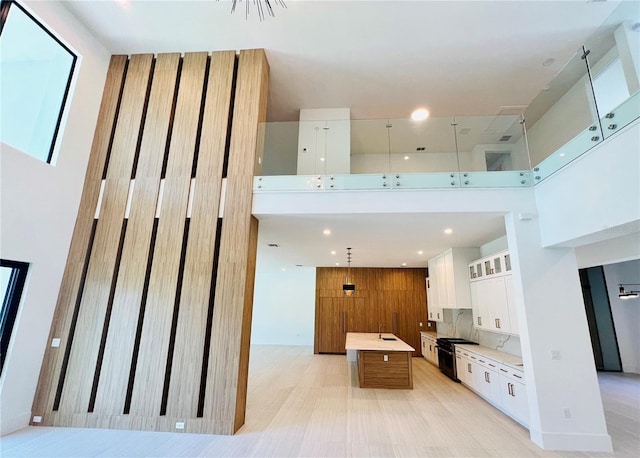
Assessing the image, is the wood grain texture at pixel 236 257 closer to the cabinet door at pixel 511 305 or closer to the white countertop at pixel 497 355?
the white countertop at pixel 497 355

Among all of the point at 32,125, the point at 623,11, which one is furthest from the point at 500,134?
the point at 32,125

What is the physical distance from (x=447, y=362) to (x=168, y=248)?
256 inches

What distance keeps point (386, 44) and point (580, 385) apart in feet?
18.5

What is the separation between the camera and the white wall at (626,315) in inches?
278

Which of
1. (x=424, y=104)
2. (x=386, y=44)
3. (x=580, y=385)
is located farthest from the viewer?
(x=424, y=104)

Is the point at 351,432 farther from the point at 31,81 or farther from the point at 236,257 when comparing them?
the point at 31,81

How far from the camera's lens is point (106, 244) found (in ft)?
14.4

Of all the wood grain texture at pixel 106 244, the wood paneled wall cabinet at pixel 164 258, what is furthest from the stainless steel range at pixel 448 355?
the wood grain texture at pixel 106 244

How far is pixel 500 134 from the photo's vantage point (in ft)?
15.0

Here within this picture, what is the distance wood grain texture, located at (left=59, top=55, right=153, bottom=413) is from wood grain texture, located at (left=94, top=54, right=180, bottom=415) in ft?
0.53

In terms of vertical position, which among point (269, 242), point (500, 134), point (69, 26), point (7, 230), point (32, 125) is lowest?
point (7, 230)

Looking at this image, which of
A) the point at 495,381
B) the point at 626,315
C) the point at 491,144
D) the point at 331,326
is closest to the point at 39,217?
the point at 491,144

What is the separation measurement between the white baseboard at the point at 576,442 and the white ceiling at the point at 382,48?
283 centimetres

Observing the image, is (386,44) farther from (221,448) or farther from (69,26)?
(221,448)
